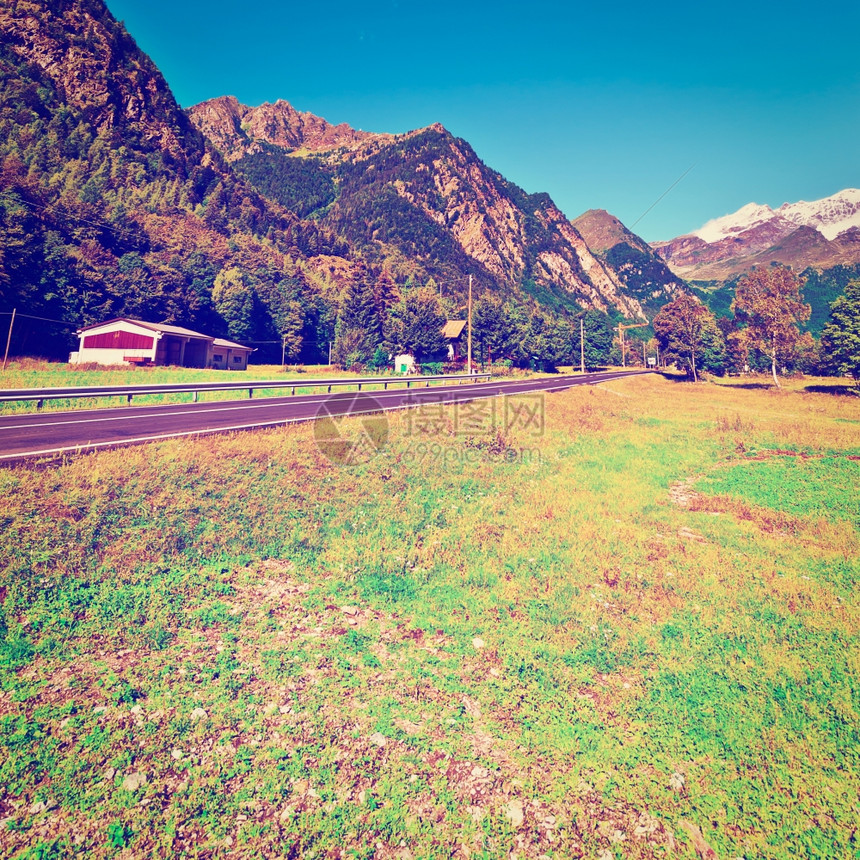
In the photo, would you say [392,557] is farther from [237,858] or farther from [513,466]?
[513,466]

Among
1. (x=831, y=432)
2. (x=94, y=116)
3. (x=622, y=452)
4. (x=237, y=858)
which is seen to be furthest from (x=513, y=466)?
(x=94, y=116)

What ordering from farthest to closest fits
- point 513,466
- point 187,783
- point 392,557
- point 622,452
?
point 622,452 < point 513,466 < point 392,557 < point 187,783

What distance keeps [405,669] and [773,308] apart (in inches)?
2679

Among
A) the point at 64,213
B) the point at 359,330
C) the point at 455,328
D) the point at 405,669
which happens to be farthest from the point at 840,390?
the point at 64,213

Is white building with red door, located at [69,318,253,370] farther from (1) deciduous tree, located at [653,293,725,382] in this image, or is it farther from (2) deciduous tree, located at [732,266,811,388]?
(1) deciduous tree, located at [653,293,725,382]

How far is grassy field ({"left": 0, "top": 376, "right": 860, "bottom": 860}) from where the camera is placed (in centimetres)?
402

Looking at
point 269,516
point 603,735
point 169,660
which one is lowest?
point 603,735

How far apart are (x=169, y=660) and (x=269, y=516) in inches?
156

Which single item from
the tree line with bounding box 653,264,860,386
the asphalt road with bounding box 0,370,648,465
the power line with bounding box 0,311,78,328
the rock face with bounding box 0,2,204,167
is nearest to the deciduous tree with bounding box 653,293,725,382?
the tree line with bounding box 653,264,860,386

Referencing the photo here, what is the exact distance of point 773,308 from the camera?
53.9 metres

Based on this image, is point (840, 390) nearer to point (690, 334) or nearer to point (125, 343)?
point (690, 334)

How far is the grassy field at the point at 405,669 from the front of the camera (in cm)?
402

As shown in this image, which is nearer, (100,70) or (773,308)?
(773,308)

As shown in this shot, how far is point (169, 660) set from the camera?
563 centimetres
